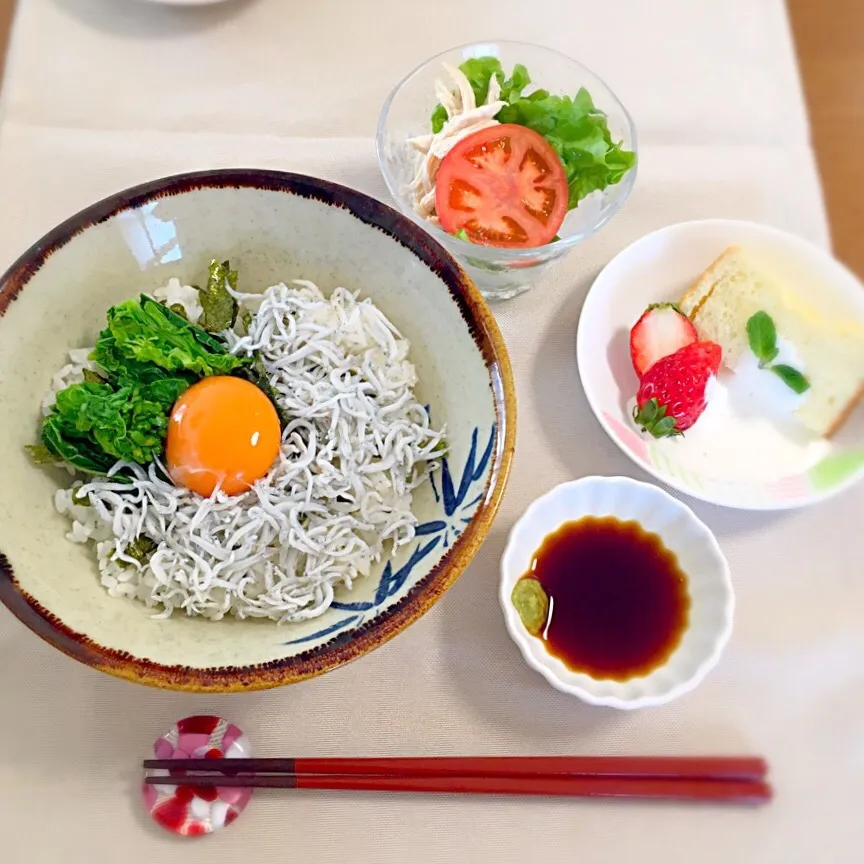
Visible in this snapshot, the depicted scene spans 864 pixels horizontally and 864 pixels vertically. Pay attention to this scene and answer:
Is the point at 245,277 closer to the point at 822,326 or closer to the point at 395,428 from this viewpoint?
the point at 395,428

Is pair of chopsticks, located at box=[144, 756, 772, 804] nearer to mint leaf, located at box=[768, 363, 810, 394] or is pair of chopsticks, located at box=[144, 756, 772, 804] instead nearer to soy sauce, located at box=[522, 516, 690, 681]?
soy sauce, located at box=[522, 516, 690, 681]

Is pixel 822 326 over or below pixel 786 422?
over

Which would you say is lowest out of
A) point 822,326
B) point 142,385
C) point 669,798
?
point 669,798

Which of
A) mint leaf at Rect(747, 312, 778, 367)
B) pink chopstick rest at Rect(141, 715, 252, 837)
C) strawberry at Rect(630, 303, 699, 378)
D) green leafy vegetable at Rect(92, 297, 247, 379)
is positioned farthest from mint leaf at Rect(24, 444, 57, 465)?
mint leaf at Rect(747, 312, 778, 367)

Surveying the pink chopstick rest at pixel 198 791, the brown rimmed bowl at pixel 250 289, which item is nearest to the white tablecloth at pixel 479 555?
the pink chopstick rest at pixel 198 791

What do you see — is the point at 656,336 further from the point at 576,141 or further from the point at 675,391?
the point at 576,141

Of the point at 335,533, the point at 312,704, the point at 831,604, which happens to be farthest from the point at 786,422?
the point at 312,704
